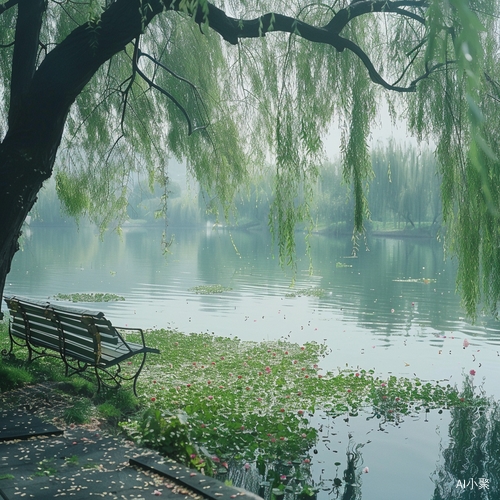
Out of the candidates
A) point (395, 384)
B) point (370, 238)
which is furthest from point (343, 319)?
point (370, 238)

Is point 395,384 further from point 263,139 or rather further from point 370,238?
point 370,238

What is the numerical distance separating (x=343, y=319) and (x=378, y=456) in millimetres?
8528


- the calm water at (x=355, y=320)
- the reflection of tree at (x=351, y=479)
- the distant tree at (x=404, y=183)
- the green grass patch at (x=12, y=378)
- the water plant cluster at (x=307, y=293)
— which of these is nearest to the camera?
the reflection of tree at (x=351, y=479)

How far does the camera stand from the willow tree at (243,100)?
4789mm

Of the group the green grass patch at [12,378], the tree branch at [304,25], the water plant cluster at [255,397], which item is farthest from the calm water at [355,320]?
the tree branch at [304,25]

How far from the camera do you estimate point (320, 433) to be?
6.09 meters

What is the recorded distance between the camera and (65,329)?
653cm

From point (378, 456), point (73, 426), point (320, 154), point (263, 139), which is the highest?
point (263, 139)

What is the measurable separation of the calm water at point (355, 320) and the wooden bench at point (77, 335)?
5.18 ft

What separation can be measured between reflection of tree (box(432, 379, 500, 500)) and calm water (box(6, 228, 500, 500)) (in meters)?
0.02

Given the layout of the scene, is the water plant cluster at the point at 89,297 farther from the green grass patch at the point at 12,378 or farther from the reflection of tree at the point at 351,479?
the reflection of tree at the point at 351,479

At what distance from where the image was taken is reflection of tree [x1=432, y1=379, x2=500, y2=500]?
16.4 ft

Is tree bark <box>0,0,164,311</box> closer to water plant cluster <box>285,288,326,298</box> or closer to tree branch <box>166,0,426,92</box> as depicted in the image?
tree branch <box>166,0,426,92</box>

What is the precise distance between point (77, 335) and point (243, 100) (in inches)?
131
